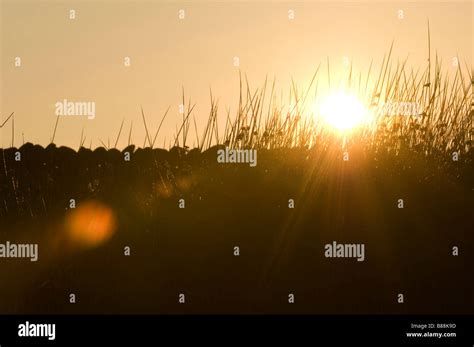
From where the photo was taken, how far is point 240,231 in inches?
212

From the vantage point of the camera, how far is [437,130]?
19.8 feet

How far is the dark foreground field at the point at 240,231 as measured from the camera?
502 cm

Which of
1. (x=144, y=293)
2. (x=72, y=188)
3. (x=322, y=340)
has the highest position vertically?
(x=72, y=188)

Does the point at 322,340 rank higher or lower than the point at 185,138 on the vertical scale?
lower

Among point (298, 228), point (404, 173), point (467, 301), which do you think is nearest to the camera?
point (467, 301)

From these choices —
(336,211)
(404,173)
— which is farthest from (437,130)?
(336,211)

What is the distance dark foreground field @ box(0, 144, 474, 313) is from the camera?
502 centimetres

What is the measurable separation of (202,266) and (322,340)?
946 mm

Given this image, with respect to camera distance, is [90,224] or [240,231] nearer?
[240,231]

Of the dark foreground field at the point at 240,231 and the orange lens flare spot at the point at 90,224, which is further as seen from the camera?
the orange lens flare spot at the point at 90,224

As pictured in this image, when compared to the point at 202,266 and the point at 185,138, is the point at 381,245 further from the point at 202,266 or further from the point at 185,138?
the point at 185,138

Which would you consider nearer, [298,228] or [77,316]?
[77,316]

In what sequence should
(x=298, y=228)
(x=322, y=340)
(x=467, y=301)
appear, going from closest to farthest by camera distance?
1. (x=322, y=340)
2. (x=467, y=301)
3. (x=298, y=228)

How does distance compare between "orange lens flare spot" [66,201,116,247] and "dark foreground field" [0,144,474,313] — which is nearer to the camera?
"dark foreground field" [0,144,474,313]
